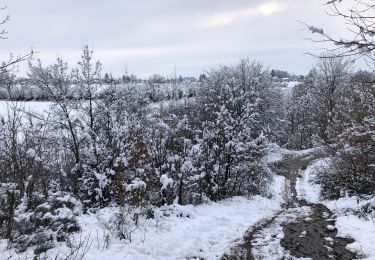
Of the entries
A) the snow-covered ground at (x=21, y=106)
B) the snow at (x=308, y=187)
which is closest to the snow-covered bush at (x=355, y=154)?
the snow at (x=308, y=187)

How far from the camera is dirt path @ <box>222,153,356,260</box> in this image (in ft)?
32.3

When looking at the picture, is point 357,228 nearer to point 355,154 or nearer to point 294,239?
point 294,239

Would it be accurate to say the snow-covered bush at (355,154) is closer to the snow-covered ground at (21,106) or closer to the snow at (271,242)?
the snow at (271,242)

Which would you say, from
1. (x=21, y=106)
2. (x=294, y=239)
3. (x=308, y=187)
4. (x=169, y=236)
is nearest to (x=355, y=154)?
(x=294, y=239)

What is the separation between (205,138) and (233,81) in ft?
16.0

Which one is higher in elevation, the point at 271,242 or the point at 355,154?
the point at 355,154

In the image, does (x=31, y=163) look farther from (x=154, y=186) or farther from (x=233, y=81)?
(x=233, y=81)

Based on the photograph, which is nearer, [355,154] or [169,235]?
[169,235]

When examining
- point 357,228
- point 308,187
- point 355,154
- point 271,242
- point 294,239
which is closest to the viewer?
point 271,242

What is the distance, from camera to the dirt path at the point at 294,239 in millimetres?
9844

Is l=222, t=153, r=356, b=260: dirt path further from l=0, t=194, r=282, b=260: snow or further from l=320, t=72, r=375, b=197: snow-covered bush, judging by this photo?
l=320, t=72, r=375, b=197: snow-covered bush

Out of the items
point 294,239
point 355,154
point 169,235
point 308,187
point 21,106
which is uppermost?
point 21,106

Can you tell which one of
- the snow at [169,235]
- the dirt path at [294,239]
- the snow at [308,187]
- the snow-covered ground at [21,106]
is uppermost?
the snow-covered ground at [21,106]

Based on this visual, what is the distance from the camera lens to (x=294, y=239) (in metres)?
11.4
